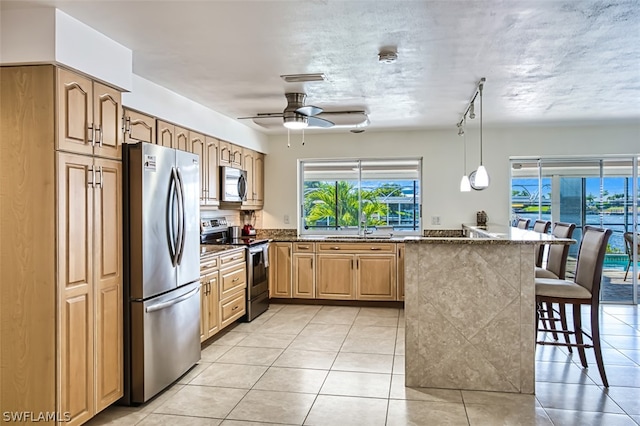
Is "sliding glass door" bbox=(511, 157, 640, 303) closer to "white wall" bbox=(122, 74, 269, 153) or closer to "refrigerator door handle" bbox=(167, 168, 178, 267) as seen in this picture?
"white wall" bbox=(122, 74, 269, 153)

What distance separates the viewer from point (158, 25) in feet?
9.14

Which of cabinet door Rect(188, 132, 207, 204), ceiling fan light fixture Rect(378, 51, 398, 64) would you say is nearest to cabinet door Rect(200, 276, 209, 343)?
cabinet door Rect(188, 132, 207, 204)

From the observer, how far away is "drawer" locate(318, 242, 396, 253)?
20.6ft

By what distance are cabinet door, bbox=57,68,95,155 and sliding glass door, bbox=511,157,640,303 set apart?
5.50 metres

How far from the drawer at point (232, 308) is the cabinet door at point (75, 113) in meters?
2.44

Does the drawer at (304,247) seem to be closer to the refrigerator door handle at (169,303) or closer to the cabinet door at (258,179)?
the cabinet door at (258,179)

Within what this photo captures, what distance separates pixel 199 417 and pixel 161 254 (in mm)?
1111

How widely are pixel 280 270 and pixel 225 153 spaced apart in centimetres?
181

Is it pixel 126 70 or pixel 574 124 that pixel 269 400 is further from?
pixel 574 124

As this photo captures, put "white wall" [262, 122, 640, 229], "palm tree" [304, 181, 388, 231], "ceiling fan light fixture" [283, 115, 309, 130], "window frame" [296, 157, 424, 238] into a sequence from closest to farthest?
1. "ceiling fan light fixture" [283, 115, 309, 130]
2. "white wall" [262, 122, 640, 229]
3. "window frame" [296, 157, 424, 238]
4. "palm tree" [304, 181, 388, 231]

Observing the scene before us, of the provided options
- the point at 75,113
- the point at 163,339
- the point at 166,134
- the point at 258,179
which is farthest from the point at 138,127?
the point at 258,179

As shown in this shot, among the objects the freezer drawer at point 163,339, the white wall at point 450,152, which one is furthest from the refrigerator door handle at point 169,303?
the white wall at point 450,152

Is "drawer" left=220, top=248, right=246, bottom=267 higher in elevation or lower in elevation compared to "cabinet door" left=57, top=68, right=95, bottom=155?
lower

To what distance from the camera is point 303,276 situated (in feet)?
21.2
